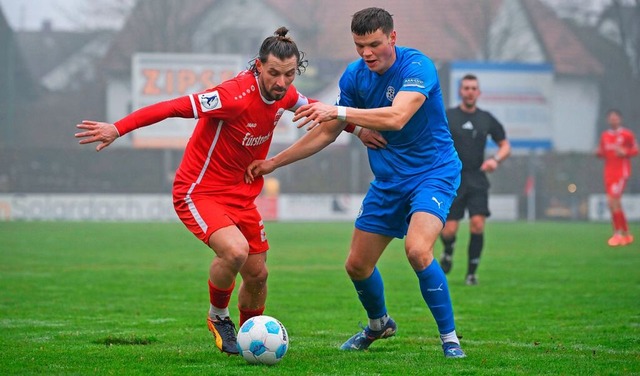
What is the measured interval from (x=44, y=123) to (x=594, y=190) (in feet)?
81.3

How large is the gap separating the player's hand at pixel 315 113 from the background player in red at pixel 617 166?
14462 millimetres

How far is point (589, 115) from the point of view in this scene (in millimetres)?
49719

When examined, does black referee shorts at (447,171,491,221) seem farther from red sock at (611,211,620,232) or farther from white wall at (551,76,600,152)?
white wall at (551,76,600,152)

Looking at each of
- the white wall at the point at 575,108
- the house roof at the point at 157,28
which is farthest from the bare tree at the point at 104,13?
the white wall at the point at 575,108

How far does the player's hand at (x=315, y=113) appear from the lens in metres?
6.21

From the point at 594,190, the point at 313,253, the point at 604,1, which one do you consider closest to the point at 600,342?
the point at 313,253

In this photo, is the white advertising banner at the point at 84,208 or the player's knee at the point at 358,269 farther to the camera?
the white advertising banner at the point at 84,208

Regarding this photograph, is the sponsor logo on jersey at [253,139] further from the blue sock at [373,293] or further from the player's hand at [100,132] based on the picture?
the blue sock at [373,293]

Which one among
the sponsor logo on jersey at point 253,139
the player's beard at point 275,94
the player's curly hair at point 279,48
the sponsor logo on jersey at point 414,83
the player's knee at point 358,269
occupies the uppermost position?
the player's curly hair at point 279,48

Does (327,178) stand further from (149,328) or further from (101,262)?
(149,328)

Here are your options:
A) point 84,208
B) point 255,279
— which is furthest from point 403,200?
point 84,208

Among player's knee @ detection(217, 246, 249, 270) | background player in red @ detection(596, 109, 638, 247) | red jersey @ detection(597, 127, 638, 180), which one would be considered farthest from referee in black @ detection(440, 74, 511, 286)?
red jersey @ detection(597, 127, 638, 180)

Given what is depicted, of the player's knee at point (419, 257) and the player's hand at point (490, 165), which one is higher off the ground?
the player's hand at point (490, 165)

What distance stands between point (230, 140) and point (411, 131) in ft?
4.06
